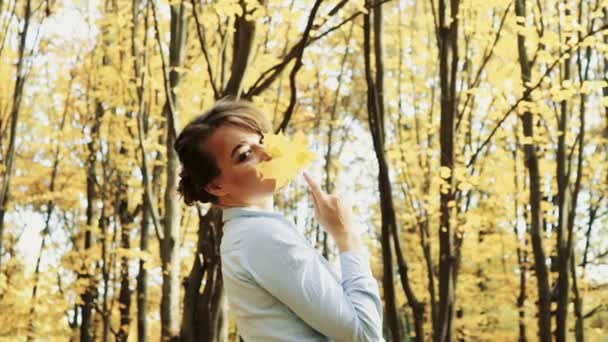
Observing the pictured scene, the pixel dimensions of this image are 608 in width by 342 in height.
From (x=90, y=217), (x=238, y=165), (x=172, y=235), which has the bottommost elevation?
(x=238, y=165)

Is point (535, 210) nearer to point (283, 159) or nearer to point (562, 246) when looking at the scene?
point (562, 246)

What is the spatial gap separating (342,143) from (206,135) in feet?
34.8

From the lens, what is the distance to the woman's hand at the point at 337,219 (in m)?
1.35

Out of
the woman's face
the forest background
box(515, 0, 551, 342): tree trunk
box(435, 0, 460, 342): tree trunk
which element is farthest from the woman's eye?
box(515, 0, 551, 342): tree trunk

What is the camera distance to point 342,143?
12055 millimetres

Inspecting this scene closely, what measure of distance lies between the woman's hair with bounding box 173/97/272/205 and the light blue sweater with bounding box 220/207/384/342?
0.18m

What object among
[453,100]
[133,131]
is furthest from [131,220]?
[453,100]

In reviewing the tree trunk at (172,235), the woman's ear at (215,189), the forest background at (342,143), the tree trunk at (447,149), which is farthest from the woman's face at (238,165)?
the tree trunk at (172,235)

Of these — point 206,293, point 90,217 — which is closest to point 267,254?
point 206,293

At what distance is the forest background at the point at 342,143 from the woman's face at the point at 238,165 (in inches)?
89.6

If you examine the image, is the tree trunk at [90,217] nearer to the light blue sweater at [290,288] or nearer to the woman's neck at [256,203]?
the woman's neck at [256,203]

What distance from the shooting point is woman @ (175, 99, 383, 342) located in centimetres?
123

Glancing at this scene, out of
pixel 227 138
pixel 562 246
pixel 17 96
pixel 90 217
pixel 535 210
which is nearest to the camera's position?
pixel 227 138

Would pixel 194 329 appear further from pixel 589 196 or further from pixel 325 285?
pixel 589 196
